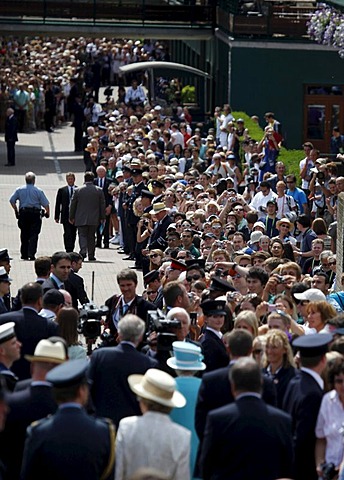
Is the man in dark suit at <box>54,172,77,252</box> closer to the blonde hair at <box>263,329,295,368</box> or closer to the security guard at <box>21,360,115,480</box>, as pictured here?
the blonde hair at <box>263,329,295,368</box>

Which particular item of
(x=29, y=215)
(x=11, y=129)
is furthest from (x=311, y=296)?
(x=11, y=129)

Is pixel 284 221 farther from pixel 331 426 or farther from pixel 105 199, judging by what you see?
pixel 331 426

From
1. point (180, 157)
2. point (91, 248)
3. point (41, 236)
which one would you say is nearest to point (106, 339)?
point (91, 248)

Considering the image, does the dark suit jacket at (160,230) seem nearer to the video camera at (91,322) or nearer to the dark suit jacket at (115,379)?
the video camera at (91,322)

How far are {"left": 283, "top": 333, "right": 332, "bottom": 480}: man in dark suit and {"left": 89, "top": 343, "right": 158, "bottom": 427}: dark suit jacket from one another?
1.13 metres

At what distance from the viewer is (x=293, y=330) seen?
466 inches

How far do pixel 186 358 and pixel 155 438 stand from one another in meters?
1.76

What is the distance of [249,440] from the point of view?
8734mm

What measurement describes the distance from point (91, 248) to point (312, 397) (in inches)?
623

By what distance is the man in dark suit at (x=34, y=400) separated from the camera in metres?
9.31

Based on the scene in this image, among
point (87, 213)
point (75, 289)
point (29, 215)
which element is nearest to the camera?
point (75, 289)

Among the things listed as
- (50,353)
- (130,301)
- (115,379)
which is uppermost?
(50,353)

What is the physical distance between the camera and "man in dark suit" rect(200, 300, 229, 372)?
37.2 ft

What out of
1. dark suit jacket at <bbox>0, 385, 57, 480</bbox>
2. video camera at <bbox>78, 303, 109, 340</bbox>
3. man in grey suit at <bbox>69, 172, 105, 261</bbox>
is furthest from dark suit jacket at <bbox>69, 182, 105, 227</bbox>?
dark suit jacket at <bbox>0, 385, 57, 480</bbox>
